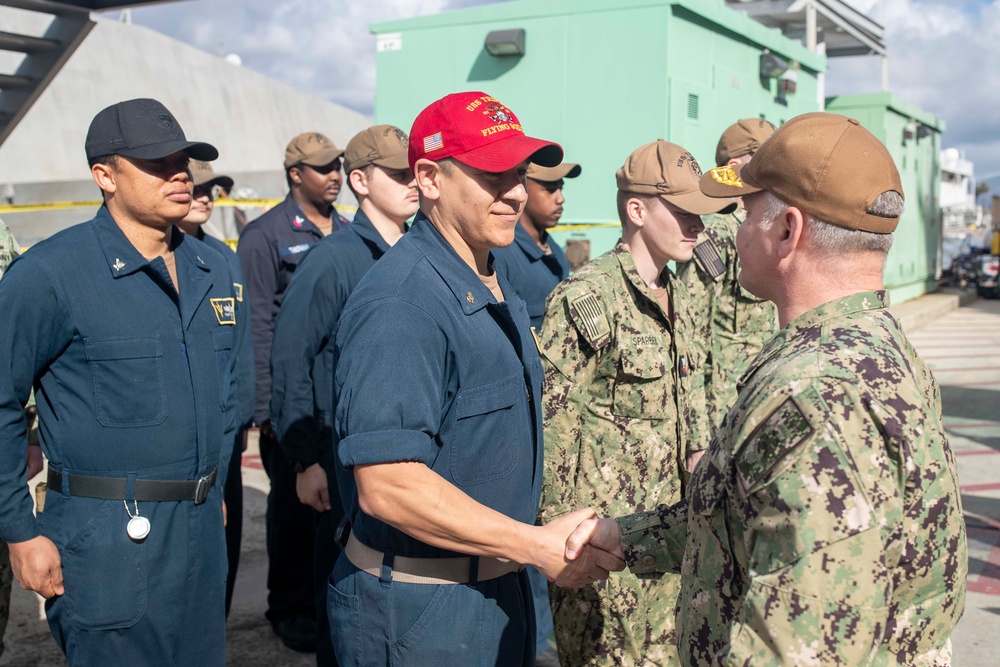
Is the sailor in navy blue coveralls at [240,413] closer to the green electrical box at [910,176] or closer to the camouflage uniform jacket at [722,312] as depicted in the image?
the camouflage uniform jacket at [722,312]

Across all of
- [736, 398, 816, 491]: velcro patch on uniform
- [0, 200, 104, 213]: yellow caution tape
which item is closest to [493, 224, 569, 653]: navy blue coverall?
[736, 398, 816, 491]: velcro patch on uniform

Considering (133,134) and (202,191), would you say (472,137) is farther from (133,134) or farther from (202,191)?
(202,191)

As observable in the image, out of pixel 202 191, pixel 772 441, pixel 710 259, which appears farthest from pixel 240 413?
pixel 772 441

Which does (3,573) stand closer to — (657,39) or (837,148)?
(837,148)

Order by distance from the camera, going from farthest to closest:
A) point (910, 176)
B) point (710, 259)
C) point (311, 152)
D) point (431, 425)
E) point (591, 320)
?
1. point (910, 176)
2. point (311, 152)
3. point (710, 259)
4. point (591, 320)
5. point (431, 425)

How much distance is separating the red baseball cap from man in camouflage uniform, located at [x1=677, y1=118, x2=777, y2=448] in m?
2.31

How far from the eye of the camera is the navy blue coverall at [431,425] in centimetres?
191

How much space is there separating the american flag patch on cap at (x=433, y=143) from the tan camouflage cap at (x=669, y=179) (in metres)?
1.41

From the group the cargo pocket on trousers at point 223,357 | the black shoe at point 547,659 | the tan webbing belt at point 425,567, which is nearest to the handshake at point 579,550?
the tan webbing belt at point 425,567

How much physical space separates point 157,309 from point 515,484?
1.28 meters

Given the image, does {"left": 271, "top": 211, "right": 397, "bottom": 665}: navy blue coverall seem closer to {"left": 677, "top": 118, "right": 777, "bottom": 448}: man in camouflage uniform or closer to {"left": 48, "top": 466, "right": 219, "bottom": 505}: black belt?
{"left": 48, "top": 466, "right": 219, "bottom": 505}: black belt

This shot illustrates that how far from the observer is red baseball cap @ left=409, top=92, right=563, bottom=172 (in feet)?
6.95

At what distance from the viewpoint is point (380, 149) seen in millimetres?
3859

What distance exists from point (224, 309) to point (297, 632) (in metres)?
1.82
